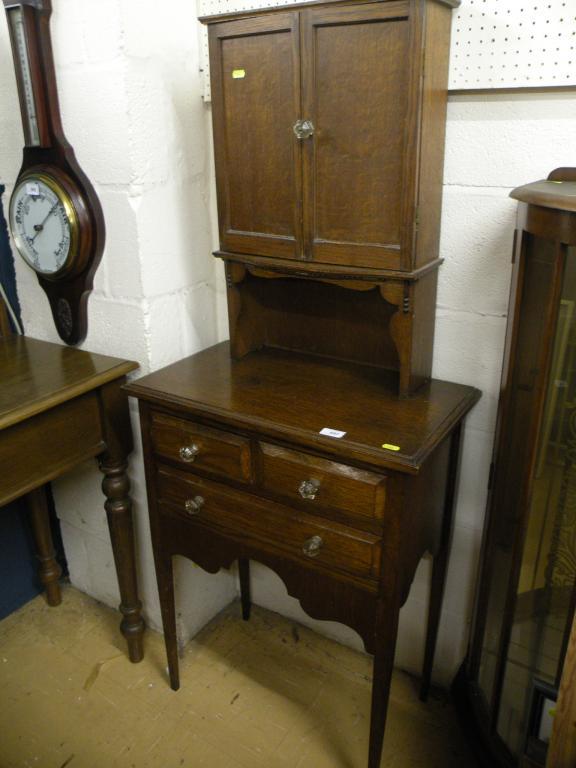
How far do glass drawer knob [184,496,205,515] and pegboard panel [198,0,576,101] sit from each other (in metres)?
1.11

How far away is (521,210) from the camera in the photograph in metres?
1.21

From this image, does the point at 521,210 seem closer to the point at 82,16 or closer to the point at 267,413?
the point at 267,413

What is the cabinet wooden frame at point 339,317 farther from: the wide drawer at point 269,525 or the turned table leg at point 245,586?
the turned table leg at point 245,586

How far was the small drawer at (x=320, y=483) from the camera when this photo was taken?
1301 mm

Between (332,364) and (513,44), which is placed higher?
(513,44)

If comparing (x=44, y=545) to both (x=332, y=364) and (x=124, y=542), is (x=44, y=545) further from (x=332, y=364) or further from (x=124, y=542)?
(x=332, y=364)

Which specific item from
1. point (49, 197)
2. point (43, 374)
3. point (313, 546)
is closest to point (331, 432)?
point (313, 546)

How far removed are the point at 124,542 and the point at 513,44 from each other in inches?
62.8

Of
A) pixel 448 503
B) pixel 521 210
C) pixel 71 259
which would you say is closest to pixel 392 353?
pixel 448 503

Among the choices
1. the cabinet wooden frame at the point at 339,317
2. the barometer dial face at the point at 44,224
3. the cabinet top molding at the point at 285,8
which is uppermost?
the cabinet top molding at the point at 285,8

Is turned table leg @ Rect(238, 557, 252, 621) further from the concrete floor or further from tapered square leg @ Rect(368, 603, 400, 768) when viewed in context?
tapered square leg @ Rect(368, 603, 400, 768)

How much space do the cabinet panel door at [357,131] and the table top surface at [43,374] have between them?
2.16 ft

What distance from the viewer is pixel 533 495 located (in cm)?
124

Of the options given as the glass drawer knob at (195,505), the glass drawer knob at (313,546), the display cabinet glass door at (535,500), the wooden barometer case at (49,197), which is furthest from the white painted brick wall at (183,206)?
the glass drawer knob at (313,546)
